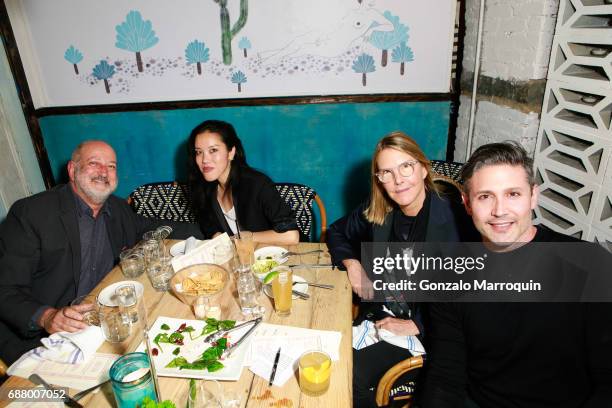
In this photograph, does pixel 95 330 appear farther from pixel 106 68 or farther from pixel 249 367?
pixel 106 68

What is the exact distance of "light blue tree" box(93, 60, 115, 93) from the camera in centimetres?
322

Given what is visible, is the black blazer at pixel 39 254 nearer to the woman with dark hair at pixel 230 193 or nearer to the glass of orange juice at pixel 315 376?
the woman with dark hair at pixel 230 193

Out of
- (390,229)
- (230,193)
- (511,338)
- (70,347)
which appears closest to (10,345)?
(70,347)

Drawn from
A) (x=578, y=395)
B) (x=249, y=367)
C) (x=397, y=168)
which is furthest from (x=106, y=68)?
(x=578, y=395)

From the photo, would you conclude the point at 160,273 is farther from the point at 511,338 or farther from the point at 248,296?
the point at 511,338

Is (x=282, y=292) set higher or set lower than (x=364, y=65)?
lower

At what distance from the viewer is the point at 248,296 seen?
5.48 feet

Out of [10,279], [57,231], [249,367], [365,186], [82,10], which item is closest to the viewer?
[249,367]

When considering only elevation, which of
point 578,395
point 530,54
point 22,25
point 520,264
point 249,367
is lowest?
point 578,395

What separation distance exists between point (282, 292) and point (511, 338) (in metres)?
0.89

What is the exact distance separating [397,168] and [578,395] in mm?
1153

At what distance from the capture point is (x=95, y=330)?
1.54m

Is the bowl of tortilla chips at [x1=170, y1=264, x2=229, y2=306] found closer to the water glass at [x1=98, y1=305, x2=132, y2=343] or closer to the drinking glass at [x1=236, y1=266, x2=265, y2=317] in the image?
the drinking glass at [x1=236, y1=266, x2=265, y2=317]

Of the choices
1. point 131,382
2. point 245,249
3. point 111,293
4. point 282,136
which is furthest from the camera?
point 282,136
